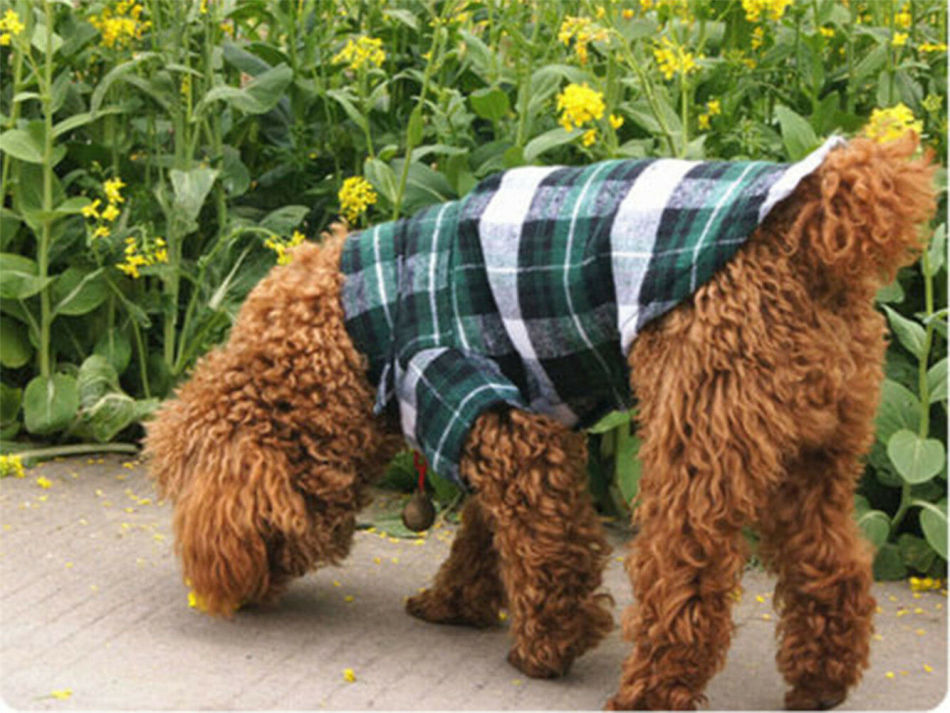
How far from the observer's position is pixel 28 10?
4977 millimetres

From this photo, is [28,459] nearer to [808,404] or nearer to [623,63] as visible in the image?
[623,63]

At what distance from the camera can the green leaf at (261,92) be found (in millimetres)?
5066

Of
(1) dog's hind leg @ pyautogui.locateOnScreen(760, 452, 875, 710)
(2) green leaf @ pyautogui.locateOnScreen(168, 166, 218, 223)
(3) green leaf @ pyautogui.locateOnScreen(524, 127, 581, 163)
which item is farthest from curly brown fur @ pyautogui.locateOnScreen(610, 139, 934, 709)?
(2) green leaf @ pyautogui.locateOnScreen(168, 166, 218, 223)

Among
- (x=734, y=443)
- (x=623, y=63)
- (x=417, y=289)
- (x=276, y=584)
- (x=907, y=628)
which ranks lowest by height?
(x=907, y=628)

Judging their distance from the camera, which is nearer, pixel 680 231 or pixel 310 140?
pixel 680 231

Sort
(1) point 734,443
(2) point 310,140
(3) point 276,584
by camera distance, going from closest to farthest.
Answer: (1) point 734,443 → (3) point 276,584 → (2) point 310,140

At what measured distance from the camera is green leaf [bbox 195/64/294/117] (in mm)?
5066

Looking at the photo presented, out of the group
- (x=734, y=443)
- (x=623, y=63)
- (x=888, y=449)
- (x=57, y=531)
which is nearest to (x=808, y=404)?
(x=734, y=443)

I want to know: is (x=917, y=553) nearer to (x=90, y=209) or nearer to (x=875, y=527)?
(x=875, y=527)

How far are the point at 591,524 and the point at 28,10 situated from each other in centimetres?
274

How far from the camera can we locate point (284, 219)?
5184mm

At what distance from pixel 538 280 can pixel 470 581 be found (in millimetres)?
1002

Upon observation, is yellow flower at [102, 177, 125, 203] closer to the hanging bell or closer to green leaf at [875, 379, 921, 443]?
the hanging bell

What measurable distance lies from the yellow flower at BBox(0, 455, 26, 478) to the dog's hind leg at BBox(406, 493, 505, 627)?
1702mm
